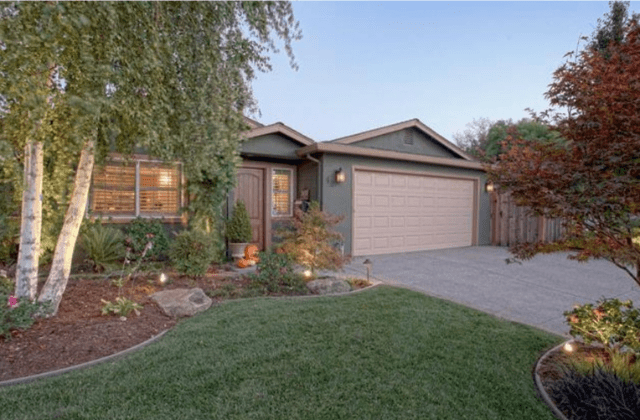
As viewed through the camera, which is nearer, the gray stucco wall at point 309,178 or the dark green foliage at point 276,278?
the dark green foliage at point 276,278

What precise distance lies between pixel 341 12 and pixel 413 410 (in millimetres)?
8853

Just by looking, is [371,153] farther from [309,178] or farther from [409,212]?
[409,212]

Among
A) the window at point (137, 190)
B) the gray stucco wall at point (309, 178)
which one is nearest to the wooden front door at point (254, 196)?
the gray stucco wall at point (309, 178)

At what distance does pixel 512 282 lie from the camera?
591 centimetres

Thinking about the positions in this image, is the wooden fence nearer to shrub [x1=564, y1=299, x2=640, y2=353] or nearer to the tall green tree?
shrub [x1=564, y1=299, x2=640, y2=353]

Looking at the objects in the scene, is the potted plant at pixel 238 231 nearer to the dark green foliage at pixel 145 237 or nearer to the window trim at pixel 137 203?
the window trim at pixel 137 203

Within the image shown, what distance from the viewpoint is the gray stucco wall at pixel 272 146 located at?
313 inches

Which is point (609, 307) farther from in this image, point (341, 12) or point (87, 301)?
point (341, 12)

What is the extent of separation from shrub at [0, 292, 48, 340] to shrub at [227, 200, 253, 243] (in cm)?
440

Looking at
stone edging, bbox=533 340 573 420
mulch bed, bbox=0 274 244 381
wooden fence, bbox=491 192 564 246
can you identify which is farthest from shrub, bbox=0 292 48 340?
wooden fence, bbox=491 192 564 246

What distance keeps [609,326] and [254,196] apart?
7.07 meters

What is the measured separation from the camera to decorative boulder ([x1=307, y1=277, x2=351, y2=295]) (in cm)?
501

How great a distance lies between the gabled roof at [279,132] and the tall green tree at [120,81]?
9.59 ft

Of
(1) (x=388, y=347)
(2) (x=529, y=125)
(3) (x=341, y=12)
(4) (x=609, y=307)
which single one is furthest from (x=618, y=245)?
(2) (x=529, y=125)
